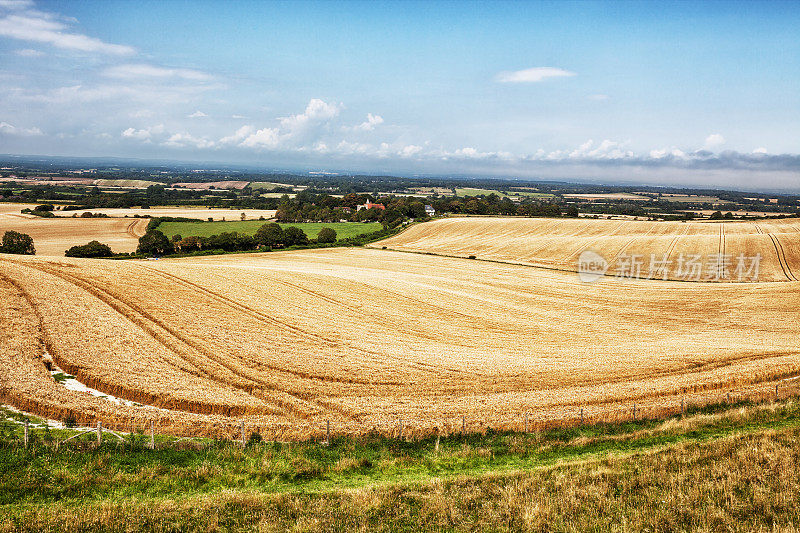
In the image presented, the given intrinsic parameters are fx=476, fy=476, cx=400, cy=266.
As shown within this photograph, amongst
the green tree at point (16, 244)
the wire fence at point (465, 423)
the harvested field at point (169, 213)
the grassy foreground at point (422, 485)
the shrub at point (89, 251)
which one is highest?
the harvested field at point (169, 213)

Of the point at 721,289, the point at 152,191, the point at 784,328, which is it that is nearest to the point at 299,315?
the point at 784,328

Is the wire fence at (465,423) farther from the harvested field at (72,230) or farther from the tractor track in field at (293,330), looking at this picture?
the harvested field at (72,230)

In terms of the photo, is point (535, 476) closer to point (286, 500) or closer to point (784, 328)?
point (286, 500)

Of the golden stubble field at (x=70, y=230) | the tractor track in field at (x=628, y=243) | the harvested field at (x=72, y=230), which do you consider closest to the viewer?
the tractor track in field at (x=628, y=243)

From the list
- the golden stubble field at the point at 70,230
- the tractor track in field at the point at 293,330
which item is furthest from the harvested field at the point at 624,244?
the tractor track in field at the point at 293,330

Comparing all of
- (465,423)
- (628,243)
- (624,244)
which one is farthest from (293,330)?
(628,243)

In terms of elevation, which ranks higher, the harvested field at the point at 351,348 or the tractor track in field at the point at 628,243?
the tractor track in field at the point at 628,243

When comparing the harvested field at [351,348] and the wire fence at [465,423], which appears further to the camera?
the harvested field at [351,348]
